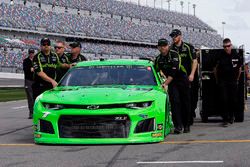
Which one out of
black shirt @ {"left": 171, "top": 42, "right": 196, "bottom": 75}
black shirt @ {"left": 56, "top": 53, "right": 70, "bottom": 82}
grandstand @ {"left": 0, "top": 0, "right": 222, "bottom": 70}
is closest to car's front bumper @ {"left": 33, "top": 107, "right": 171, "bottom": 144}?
black shirt @ {"left": 171, "top": 42, "right": 196, "bottom": 75}

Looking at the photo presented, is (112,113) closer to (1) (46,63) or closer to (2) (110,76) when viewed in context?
(2) (110,76)

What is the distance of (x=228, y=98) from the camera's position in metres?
10.5

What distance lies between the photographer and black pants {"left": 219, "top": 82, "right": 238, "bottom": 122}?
10328mm

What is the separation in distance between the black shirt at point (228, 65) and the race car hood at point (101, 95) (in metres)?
2.72

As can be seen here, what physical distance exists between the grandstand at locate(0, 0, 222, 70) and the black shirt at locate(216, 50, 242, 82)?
153ft

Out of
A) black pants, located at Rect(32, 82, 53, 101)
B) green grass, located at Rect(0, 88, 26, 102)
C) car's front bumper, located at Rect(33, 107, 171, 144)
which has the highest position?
black pants, located at Rect(32, 82, 53, 101)

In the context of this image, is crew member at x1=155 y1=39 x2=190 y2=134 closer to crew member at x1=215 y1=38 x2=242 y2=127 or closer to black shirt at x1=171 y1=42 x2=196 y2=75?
black shirt at x1=171 y1=42 x2=196 y2=75

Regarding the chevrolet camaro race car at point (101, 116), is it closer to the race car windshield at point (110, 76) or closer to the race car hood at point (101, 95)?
the race car hood at point (101, 95)

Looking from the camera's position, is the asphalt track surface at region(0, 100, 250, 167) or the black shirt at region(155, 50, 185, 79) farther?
the black shirt at region(155, 50, 185, 79)

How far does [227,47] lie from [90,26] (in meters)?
63.6

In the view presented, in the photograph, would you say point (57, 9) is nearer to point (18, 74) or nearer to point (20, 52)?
point (20, 52)

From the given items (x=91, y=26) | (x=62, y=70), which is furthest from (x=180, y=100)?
(x=91, y=26)

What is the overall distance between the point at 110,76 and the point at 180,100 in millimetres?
1403

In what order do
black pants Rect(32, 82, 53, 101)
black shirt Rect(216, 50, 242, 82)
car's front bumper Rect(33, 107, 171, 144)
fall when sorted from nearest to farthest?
car's front bumper Rect(33, 107, 171, 144) → black pants Rect(32, 82, 53, 101) → black shirt Rect(216, 50, 242, 82)
